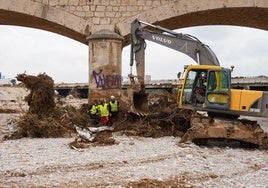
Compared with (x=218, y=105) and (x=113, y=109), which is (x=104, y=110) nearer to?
(x=113, y=109)

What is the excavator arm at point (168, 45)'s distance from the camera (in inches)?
407

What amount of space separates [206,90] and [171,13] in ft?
15.4

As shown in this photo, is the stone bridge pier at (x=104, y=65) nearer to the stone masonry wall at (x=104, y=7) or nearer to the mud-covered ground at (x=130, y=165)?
the stone masonry wall at (x=104, y=7)

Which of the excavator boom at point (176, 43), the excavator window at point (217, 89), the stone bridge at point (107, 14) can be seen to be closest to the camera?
the excavator window at point (217, 89)

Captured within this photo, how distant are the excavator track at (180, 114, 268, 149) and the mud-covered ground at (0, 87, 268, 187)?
0.25 meters

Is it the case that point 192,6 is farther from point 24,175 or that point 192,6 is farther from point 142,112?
point 24,175

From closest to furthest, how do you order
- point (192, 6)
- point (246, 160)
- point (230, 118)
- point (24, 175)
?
point (24, 175) → point (246, 160) → point (230, 118) → point (192, 6)

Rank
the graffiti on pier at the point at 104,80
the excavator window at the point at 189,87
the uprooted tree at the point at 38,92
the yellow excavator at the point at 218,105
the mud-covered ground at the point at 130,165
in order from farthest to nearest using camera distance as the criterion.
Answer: the graffiti on pier at the point at 104,80, the uprooted tree at the point at 38,92, the excavator window at the point at 189,87, the yellow excavator at the point at 218,105, the mud-covered ground at the point at 130,165

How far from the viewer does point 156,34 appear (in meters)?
11.1

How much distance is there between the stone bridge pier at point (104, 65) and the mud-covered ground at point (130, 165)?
354cm

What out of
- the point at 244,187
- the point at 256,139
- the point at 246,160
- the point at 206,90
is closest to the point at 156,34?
the point at 206,90

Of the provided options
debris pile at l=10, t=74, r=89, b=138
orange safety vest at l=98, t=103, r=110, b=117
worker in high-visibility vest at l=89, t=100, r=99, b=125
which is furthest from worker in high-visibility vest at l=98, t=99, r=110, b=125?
debris pile at l=10, t=74, r=89, b=138

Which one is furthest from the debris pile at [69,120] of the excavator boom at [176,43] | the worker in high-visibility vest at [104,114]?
the excavator boom at [176,43]

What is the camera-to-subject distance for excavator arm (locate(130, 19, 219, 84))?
1034 centimetres
